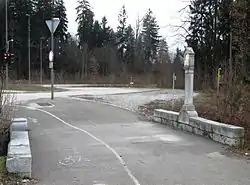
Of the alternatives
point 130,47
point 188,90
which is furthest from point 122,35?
point 188,90

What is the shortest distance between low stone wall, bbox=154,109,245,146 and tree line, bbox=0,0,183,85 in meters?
64.5

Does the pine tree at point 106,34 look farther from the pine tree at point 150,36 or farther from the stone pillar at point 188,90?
the stone pillar at point 188,90

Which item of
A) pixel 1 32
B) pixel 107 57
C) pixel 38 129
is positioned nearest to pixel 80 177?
pixel 38 129

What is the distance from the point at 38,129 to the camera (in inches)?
591

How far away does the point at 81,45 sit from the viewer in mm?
103062

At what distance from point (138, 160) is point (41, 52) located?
254 feet

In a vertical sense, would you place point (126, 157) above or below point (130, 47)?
below

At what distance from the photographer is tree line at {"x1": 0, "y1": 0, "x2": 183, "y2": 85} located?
87.4 m

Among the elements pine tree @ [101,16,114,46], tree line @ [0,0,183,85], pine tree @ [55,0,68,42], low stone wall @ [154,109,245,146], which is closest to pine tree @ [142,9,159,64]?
tree line @ [0,0,183,85]

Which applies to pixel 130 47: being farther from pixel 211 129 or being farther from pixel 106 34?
pixel 211 129

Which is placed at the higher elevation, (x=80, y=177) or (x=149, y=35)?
(x=149, y=35)

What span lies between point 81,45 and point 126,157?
94.4 metres

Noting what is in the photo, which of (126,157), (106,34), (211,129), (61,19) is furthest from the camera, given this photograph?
(106,34)

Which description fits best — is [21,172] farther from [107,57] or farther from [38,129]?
[107,57]
